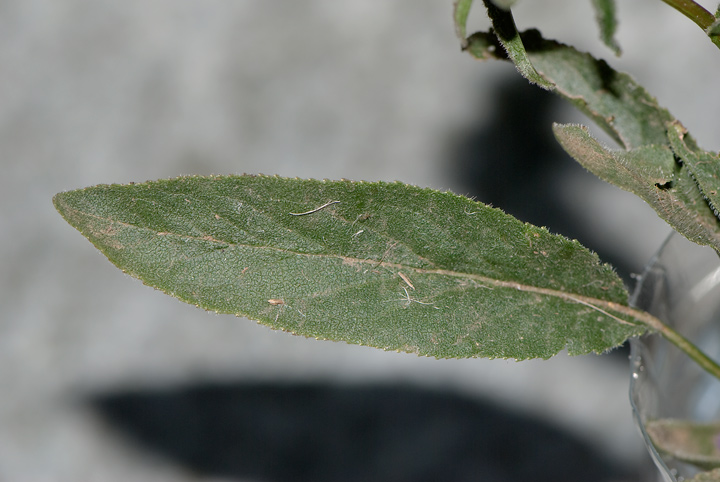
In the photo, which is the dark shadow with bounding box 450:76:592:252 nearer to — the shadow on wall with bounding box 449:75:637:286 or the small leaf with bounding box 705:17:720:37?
the shadow on wall with bounding box 449:75:637:286

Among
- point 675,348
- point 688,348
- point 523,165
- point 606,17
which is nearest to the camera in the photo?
point 606,17

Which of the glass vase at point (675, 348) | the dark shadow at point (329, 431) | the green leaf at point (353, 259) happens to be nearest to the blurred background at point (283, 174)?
the dark shadow at point (329, 431)

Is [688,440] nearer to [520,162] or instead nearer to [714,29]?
[714,29]

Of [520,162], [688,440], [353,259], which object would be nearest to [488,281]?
[353,259]

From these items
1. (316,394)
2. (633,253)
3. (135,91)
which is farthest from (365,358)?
(135,91)

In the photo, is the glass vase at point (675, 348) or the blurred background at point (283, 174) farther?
the blurred background at point (283, 174)

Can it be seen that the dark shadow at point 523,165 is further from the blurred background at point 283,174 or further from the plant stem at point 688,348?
the plant stem at point 688,348
